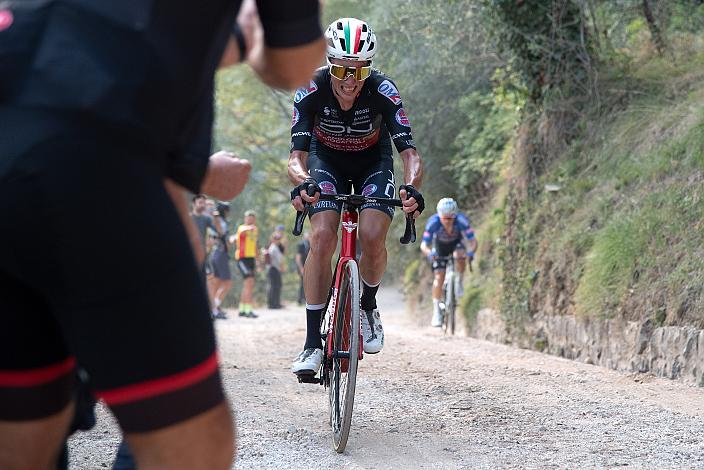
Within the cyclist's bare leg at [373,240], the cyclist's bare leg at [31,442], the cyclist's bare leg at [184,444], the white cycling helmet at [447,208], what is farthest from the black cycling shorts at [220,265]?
the cyclist's bare leg at [184,444]

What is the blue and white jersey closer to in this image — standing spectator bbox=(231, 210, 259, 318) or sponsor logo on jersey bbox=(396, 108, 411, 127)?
standing spectator bbox=(231, 210, 259, 318)

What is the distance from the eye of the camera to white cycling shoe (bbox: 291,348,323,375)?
6.07m

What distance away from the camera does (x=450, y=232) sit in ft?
59.4

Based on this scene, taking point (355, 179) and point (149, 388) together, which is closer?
point (149, 388)

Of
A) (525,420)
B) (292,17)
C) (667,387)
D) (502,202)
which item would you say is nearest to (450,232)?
(502,202)

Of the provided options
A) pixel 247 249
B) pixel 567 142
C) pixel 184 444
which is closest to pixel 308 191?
pixel 184 444

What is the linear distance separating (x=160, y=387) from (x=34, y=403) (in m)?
0.43

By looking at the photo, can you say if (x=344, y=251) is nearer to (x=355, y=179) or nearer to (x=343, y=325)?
(x=343, y=325)

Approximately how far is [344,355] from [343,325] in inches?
8.7

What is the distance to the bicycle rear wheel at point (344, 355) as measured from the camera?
18.0 ft

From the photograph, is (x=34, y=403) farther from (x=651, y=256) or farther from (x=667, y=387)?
(x=651, y=256)

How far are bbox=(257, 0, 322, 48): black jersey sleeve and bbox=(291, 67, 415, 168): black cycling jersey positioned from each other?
463 centimetres

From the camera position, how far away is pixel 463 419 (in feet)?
21.6

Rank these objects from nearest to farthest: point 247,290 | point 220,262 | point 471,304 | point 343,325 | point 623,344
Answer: point 343,325, point 623,344, point 471,304, point 220,262, point 247,290
